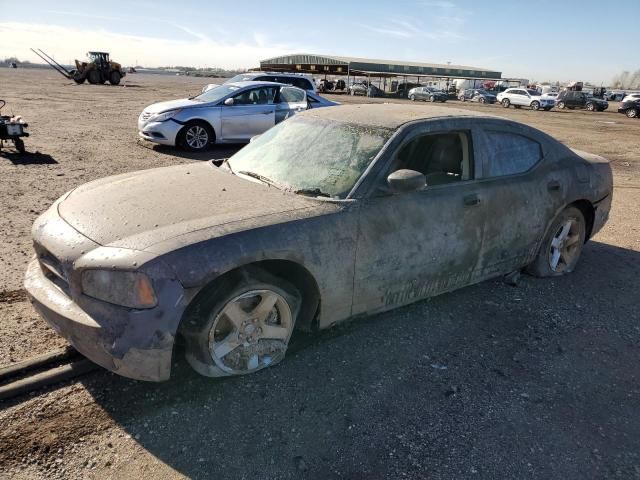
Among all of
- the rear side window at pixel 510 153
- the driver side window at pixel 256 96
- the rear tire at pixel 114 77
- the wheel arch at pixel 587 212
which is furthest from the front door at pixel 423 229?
the rear tire at pixel 114 77

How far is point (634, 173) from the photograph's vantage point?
1091 cm

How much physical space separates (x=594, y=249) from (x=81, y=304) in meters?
5.40

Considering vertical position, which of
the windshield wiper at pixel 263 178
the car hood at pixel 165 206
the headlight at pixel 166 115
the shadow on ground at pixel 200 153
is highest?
the windshield wiper at pixel 263 178

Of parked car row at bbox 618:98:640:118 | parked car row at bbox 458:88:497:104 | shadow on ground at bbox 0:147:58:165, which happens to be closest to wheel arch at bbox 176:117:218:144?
shadow on ground at bbox 0:147:58:165

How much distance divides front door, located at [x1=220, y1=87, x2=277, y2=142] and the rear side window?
304 inches

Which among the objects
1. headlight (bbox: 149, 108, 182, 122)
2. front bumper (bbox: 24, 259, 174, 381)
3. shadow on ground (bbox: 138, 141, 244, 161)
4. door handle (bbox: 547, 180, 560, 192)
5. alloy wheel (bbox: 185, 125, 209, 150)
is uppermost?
door handle (bbox: 547, 180, 560, 192)

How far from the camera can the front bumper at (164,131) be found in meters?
10.2

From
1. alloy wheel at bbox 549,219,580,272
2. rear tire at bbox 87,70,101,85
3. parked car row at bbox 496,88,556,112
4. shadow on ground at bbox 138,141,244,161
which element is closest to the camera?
alloy wheel at bbox 549,219,580,272

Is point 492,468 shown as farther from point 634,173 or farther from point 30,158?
point 634,173

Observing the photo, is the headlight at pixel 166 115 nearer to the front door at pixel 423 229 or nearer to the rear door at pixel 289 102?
the rear door at pixel 289 102

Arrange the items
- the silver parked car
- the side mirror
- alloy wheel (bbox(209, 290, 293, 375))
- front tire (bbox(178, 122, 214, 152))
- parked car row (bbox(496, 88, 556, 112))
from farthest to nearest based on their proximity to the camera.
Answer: parked car row (bbox(496, 88, 556, 112)) → front tire (bbox(178, 122, 214, 152)) → the silver parked car → the side mirror → alloy wheel (bbox(209, 290, 293, 375))

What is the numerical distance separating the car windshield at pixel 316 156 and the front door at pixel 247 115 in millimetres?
A: 7152

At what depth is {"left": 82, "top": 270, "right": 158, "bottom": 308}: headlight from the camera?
2377 millimetres

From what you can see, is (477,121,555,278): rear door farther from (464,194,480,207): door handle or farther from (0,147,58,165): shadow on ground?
(0,147,58,165): shadow on ground
